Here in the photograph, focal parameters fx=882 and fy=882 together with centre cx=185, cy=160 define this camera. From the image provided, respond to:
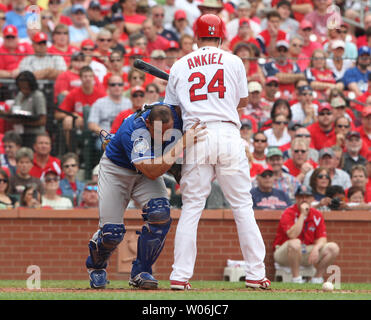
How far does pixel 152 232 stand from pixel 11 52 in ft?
22.9

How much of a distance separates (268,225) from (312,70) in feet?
11.7

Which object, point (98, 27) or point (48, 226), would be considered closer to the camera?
point (48, 226)

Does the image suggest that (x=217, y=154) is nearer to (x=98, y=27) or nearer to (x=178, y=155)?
(x=178, y=155)

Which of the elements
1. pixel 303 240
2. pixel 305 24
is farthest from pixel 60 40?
pixel 303 240

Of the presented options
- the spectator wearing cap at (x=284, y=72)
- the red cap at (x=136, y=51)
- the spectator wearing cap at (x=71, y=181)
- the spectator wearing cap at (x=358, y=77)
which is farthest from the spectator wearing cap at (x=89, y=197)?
the spectator wearing cap at (x=358, y=77)

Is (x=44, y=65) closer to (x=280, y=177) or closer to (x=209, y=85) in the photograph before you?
(x=280, y=177)

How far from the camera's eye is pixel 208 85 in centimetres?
761

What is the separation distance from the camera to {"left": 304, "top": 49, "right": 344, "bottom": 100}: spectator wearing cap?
1410 centimetres

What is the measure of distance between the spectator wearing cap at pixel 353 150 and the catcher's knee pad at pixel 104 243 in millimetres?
5857

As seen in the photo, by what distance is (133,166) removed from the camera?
7.93 meters

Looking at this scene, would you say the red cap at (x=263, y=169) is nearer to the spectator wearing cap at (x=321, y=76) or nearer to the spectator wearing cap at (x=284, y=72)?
the spectator wearing cap at (x=284, y=72)

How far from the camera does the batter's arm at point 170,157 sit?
7.42 meters
